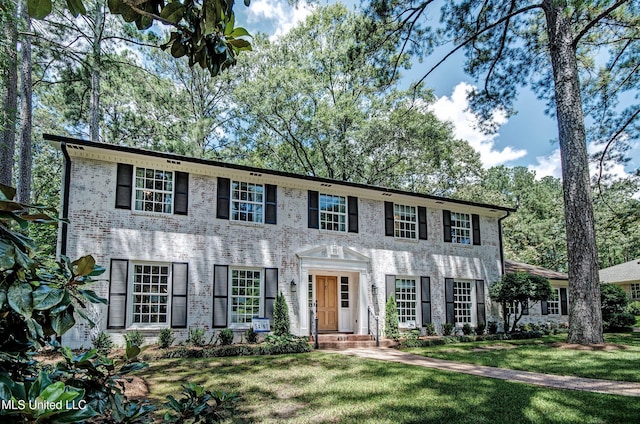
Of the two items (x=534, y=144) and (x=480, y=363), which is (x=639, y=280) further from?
(x=480, y=363)

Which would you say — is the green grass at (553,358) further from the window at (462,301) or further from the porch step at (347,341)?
the window at (462,301)

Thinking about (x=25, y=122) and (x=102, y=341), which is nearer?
(x=102, y=341)

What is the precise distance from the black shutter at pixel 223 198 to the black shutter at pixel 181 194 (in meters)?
0.95

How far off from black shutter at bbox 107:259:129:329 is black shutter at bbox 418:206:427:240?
10.5 m

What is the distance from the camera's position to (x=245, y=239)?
42.6 ft

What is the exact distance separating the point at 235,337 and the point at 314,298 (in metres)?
3.13

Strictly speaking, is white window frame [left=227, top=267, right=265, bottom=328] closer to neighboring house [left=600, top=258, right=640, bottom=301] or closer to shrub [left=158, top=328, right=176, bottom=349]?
shrub [left=158, top=328, right=176, bottom=349]

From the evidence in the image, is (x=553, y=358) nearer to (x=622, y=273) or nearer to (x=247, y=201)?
(x=247, y=201)

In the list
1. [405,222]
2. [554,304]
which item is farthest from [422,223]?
[554,304]

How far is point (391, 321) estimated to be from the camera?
14.4m

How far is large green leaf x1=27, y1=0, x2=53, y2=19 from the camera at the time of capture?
5.50ft

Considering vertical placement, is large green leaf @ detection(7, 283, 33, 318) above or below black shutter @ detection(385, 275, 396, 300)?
above

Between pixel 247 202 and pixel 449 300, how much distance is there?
8.80m

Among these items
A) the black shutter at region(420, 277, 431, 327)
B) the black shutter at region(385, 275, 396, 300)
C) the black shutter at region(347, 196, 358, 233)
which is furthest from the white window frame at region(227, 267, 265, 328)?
the black shutter at region(420, 277, 431, 327)
